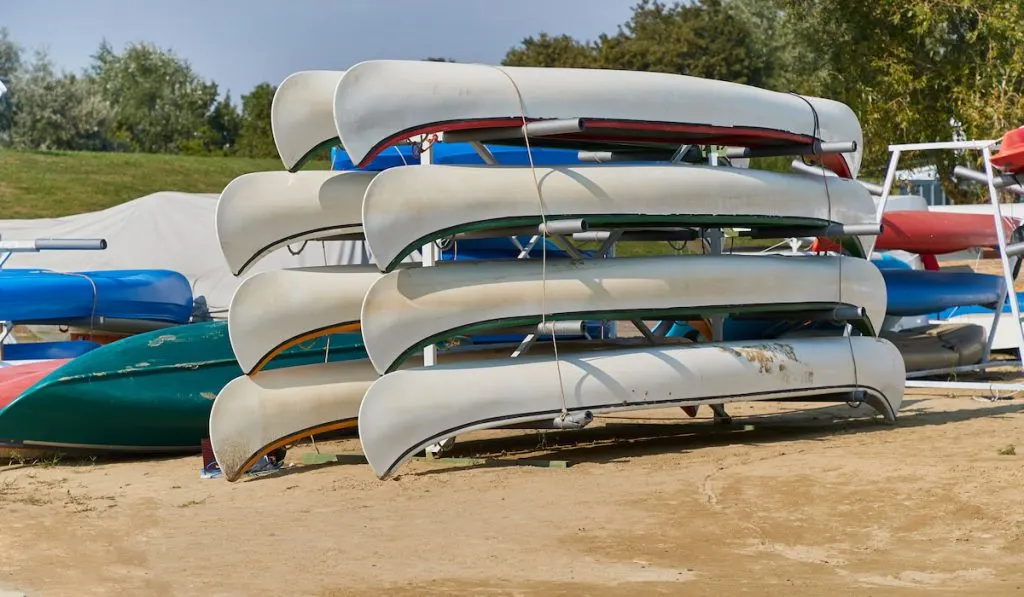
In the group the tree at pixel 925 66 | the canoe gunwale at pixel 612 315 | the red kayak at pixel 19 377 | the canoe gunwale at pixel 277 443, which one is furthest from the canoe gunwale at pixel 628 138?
the tree at pixel 925 66

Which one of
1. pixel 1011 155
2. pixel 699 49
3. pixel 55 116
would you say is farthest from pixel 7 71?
pixel 1011 155

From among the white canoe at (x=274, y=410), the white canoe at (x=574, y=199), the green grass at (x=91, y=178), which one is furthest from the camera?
the green grass at (x=91, y=178)

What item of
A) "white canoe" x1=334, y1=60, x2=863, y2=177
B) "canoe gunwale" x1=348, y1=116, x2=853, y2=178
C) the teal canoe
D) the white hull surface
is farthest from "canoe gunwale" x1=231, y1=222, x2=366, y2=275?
the teal canoe

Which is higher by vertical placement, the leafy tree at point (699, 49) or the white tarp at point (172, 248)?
the leafy tree at point (699, 49)

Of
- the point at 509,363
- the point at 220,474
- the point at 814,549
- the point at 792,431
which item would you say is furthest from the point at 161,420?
the point at 814,549

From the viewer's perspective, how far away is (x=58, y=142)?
46.8m

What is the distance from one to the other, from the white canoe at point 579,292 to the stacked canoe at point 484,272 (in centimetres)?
1

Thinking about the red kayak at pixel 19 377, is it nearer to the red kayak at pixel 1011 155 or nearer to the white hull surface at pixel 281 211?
the white hull surface at pixel 281 211

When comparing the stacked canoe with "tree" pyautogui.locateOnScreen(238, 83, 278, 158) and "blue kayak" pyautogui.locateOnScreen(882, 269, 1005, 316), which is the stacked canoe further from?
"tree" pyautogui.locateOnScreen(238, 83, 278, 158)

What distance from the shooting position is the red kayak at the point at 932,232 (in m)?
12.8

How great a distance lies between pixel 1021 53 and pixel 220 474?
756 inches

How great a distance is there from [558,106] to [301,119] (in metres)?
1.55

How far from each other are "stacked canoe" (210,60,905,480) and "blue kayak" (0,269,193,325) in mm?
4962

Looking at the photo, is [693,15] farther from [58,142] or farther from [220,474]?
[220,474]
